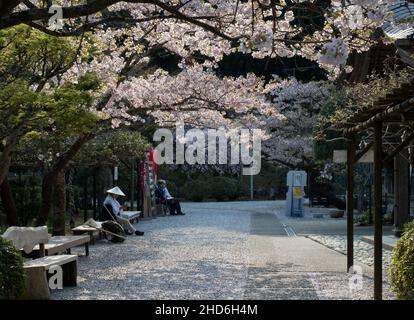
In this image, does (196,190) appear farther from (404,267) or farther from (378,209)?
(404,267)

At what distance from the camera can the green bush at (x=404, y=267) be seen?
694 centimetres

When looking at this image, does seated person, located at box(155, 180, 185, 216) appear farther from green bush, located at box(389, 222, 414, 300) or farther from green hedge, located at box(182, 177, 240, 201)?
green bush, located at box(389, 222, 414, 300)

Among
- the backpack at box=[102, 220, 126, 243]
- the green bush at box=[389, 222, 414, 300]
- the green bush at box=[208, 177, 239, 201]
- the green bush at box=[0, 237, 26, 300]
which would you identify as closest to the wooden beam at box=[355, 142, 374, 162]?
the green bush at box=[389, 222, 414, 300]

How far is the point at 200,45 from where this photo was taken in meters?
12.9

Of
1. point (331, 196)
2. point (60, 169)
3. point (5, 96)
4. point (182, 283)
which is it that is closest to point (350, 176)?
point (182, 283)

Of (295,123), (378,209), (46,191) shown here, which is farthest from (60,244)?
(295,123)

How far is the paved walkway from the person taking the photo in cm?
877

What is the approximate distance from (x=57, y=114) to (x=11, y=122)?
71cm

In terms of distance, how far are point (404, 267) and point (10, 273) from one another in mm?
3986

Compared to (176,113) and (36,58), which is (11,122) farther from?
(176,113)

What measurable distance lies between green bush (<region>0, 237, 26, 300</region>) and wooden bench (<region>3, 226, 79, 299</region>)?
1004 mm

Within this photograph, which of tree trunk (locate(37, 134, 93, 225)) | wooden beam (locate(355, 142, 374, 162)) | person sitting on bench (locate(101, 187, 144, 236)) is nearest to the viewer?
wooden beam (locate(355, 142, 374, 162))

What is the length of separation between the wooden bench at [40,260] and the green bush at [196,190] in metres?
29.5

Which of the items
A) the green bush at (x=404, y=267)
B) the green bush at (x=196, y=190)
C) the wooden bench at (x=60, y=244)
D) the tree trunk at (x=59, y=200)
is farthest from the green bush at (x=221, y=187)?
the green bush at (x=404, y=267)
